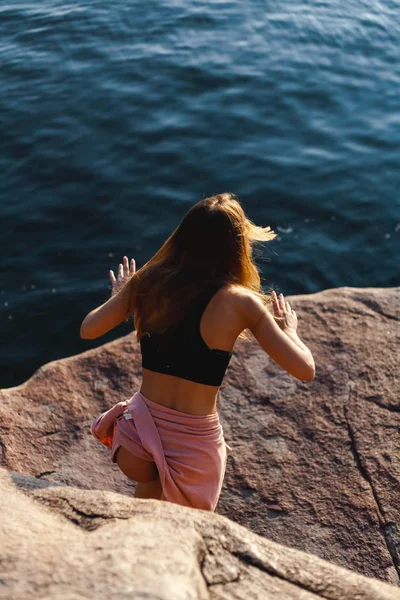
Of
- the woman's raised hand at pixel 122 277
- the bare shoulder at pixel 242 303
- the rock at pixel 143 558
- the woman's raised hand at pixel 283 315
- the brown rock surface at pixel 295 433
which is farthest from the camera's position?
the brown rock surface at pixel 295 433

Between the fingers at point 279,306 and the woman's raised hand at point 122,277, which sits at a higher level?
the fingers at point 279,306

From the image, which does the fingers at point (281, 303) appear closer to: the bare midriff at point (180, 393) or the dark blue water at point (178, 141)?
the bare midriff at point (180, 393)

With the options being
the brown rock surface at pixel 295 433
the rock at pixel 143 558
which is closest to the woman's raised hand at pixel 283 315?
the rock at pixel 143 558

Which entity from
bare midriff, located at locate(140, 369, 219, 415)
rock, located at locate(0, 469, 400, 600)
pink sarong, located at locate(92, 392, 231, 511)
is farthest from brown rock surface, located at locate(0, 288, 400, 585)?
rock, located at locate(0, 469, 400, 600)

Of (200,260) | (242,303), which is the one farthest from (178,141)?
(242,303)

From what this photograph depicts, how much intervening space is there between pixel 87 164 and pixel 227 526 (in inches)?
246

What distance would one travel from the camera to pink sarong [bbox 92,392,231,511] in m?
3.00

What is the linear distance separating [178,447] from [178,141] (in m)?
6.11

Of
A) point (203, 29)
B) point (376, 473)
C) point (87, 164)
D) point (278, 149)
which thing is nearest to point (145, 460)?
point (376, 473)

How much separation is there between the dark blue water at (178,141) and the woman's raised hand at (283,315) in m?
2.98

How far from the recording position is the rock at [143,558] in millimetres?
1968

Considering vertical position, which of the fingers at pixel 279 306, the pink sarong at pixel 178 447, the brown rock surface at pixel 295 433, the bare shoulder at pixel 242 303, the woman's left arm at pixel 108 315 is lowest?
the brown rock surface at pixel 295 433

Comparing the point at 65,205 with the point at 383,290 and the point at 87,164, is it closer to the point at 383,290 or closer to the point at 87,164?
the point at 87,164

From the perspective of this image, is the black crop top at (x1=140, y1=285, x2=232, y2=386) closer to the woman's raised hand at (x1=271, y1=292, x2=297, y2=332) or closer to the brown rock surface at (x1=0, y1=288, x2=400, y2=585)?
the woman's raised hand at (x1=271, y1=292, x2=297, y2=332)
